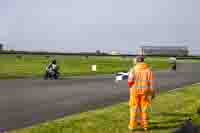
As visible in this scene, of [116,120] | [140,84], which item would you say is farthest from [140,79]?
[116,120]

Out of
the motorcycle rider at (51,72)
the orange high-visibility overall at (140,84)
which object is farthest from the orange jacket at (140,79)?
the motorcycle rider at (51,72)

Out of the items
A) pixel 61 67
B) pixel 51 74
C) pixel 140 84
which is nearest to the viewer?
pixel 140 84

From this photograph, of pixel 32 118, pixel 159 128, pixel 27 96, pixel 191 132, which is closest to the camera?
pixel 191 132

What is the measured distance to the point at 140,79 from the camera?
9109 millimetres

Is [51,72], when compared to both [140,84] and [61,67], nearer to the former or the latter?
[140,84]

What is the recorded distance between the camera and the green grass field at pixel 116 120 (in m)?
9.67

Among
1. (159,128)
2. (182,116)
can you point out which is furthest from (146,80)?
(182,116)

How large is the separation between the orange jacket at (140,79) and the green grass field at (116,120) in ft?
3.42

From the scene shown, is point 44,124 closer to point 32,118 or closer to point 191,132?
point 32,118

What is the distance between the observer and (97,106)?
14.7 meters

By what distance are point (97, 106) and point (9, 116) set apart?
148 inches

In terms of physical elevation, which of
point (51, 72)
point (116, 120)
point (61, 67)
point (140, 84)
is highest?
point (140, 84)

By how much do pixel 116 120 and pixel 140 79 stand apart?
96.1 inches

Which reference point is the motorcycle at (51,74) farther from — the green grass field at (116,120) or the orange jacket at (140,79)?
the orange jacket at (140,79)
